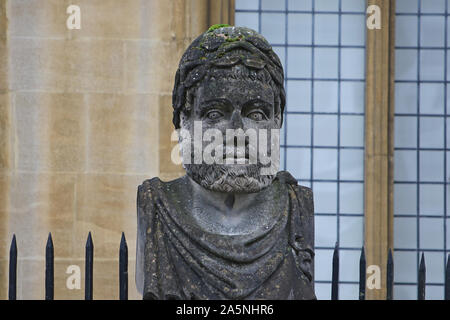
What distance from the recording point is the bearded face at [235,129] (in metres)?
7.53

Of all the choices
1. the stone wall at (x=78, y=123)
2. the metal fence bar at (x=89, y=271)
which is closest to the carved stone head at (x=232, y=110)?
the metal fence bar at (x=89, y=271)

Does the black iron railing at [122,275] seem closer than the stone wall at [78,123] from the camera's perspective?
Yes

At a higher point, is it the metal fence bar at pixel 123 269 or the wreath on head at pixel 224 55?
the wreath on head at pixel 224 55

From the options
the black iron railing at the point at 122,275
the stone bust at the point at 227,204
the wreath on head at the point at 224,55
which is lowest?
the black iron railing at the point at 122,275

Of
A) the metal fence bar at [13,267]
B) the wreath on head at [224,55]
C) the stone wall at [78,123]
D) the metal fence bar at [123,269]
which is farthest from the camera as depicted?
the stone wall at [78,123]

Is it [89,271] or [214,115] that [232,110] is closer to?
[214,115]

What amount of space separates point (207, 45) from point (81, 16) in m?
→ 6.68

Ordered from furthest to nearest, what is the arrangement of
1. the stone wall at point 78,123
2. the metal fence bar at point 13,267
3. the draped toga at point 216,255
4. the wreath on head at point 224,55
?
the stone wall at point 78,123 < the metal fence bar at point 13,267 < the wreath on head at point 224,55 < the draped toga at point 216,255

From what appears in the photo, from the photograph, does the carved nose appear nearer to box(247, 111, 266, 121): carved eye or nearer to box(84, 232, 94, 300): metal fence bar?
box(247, 111, 266, 121): carved eye

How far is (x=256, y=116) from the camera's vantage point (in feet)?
25.0

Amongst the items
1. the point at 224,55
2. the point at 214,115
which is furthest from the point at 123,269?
the point at 224,55

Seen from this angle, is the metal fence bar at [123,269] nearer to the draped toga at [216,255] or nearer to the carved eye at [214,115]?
the draped toga at [216,255]

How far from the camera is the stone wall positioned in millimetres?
14055
